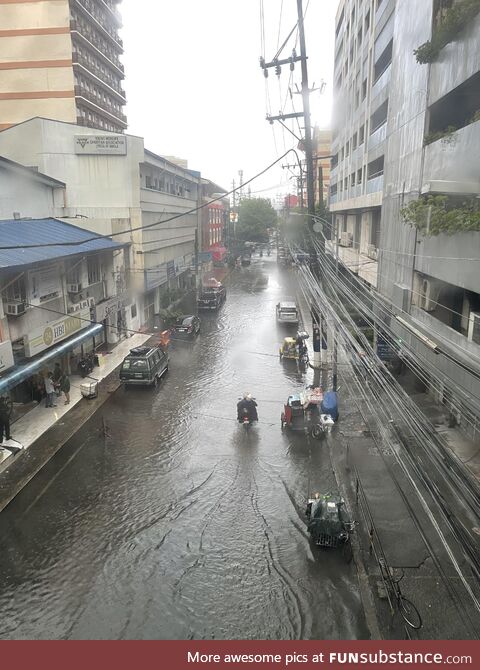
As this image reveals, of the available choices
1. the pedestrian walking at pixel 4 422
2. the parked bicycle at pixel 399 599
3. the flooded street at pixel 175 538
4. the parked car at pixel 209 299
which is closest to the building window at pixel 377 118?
the flooded street at pixel 175 538

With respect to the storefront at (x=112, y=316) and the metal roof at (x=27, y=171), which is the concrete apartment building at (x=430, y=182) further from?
the metal roof at (x=27, y=171)

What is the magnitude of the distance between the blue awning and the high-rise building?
32863 millimetres

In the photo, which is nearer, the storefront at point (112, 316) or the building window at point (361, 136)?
the storefront at point (112, 316)

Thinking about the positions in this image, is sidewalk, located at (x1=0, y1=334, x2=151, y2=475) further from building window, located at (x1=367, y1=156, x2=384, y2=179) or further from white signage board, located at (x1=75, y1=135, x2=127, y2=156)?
building window, located at (x1=367, y1=156, x2=384, y2=179)

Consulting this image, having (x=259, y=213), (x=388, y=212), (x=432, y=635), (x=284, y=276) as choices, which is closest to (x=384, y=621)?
(x=432, y=635)

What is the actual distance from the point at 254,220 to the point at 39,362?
6644 cm

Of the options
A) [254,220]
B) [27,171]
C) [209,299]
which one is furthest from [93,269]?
[254,220]

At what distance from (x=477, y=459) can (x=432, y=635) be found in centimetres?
598

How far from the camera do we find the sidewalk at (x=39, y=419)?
13406 mm

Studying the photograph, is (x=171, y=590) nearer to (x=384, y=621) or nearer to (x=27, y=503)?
(x=384, y=621)

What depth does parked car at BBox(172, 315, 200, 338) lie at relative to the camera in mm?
27359

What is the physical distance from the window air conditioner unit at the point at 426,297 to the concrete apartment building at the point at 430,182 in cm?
3

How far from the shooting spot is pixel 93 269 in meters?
22.2

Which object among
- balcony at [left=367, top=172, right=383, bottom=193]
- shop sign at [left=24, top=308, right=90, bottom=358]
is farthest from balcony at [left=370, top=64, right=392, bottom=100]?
shop sign at [left=24, top=308, right=90, bottom=358]
